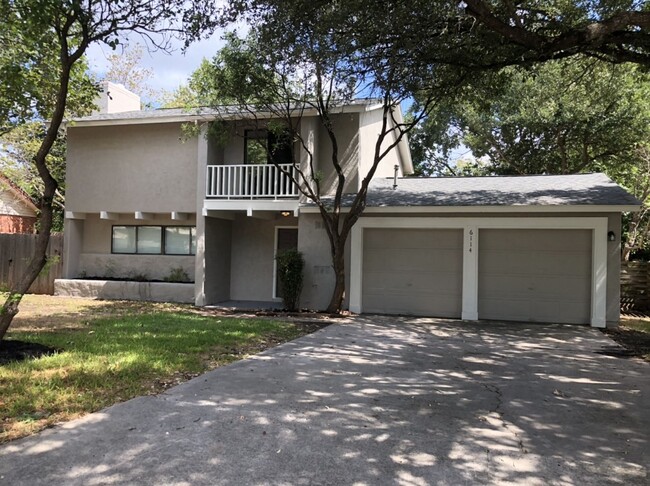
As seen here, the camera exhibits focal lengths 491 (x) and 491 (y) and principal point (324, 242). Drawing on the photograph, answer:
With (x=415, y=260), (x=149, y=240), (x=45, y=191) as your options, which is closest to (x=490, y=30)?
(x=415, y=260)

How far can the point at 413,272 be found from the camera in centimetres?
1280

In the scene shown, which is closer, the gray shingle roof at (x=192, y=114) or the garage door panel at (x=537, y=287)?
the garage door panel at (x=537, y=287)

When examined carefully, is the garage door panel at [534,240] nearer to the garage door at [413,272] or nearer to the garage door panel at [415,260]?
the garage door at [413,272]

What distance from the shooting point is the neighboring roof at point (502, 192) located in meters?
11.5

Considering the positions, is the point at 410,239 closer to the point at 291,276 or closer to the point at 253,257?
the point at 291,276

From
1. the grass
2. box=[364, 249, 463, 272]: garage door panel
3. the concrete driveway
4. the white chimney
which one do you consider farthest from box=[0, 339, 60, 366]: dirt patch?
the white chimney

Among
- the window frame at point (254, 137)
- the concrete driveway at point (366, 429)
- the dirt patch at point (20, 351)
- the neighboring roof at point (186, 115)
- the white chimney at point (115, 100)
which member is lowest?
→ the concrete driveway at point (366, 429)

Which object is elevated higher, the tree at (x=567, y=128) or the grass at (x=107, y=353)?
the tree at (x=567, y=128)

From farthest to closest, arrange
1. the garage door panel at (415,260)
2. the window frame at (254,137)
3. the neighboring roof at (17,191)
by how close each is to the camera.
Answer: the neighboring roof at (17,191) → the window frame at (254,137) → the garage door panel at (415,260)

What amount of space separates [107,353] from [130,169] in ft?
31.7

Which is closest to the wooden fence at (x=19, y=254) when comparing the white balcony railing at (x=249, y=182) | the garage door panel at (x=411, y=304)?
the white balcony railing at (x=249, y=182)

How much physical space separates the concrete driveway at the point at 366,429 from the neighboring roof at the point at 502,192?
486 cm

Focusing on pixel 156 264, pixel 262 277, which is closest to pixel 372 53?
pixel 262 277

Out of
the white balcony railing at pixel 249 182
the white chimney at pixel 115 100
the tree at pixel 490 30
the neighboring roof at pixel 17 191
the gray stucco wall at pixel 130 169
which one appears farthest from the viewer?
the neighboring roof at pixel 17 191
